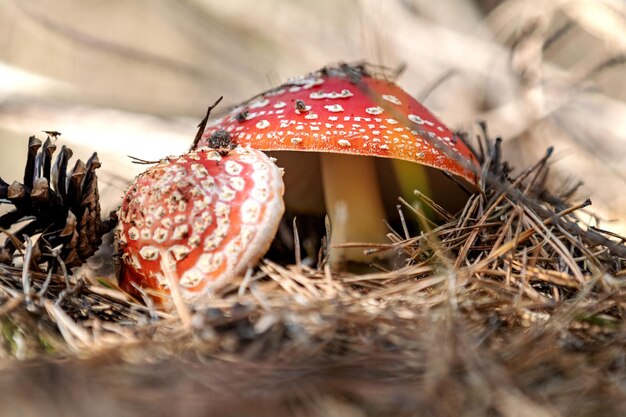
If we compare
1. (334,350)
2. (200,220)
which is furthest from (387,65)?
(334,350)

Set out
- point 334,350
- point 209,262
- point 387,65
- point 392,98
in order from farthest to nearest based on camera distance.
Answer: point 387,65, point 392,98, point 209,262, point 334,350

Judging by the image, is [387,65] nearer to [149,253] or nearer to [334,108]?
[334,108]

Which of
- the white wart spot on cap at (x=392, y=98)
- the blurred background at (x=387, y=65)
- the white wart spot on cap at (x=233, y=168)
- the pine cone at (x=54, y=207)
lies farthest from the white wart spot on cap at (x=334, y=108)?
the blurred background at (x=387, y=65)

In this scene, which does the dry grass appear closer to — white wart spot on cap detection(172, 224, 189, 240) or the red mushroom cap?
white wart spot on cap detection(172, 224, 189, 240)

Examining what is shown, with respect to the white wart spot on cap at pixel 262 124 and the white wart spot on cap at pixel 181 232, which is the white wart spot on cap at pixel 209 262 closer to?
the white wart spot on cap at pixel 181 232

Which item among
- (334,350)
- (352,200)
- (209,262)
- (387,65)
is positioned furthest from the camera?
(387,65)
